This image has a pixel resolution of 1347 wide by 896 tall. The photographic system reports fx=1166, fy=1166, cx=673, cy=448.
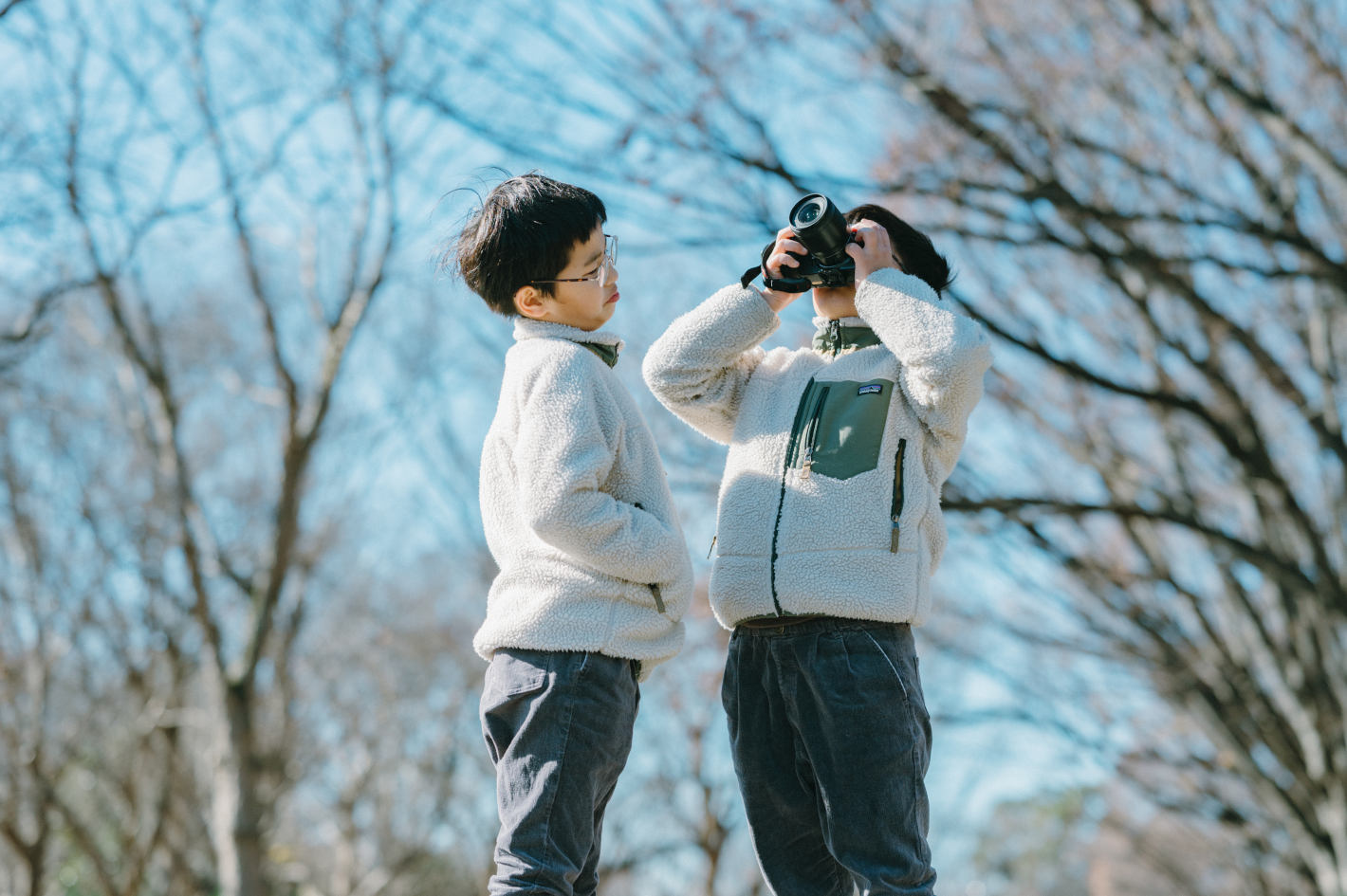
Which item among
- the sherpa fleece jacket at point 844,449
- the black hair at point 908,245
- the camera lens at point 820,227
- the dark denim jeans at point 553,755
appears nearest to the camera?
the dark denim jeans at point 553,755

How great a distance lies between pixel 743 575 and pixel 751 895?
1092 centimetres

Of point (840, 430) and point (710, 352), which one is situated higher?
point (710, 352)

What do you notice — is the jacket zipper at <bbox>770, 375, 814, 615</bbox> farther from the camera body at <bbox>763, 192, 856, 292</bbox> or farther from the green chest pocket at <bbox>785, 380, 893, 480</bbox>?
the camera body at <bbox>763, 192, 856, 292</bbox>

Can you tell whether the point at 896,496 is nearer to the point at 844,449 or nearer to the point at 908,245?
the point at 844,449

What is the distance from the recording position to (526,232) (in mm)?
1843

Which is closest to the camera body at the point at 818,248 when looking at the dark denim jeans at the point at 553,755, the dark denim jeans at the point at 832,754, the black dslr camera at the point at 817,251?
the black dslr camera at the point at 817,251

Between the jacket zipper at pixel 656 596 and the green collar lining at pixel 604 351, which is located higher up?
the green collar lining at pixel 604 351

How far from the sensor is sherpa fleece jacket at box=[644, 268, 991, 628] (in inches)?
66.8

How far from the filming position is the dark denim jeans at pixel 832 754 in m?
1.60

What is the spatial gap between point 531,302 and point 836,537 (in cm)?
62

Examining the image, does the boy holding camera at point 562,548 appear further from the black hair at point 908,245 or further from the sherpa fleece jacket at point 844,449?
the black hair at point 908,245

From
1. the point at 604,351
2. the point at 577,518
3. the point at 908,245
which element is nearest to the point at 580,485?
the point at 577,518

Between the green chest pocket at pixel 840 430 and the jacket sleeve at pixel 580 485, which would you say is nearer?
the jacket sleeve at pixel 580 485

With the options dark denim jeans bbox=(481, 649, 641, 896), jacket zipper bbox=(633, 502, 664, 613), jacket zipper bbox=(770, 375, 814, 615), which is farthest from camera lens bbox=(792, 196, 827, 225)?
dark denim jeans bbox=(481, 649, 641, 896)
